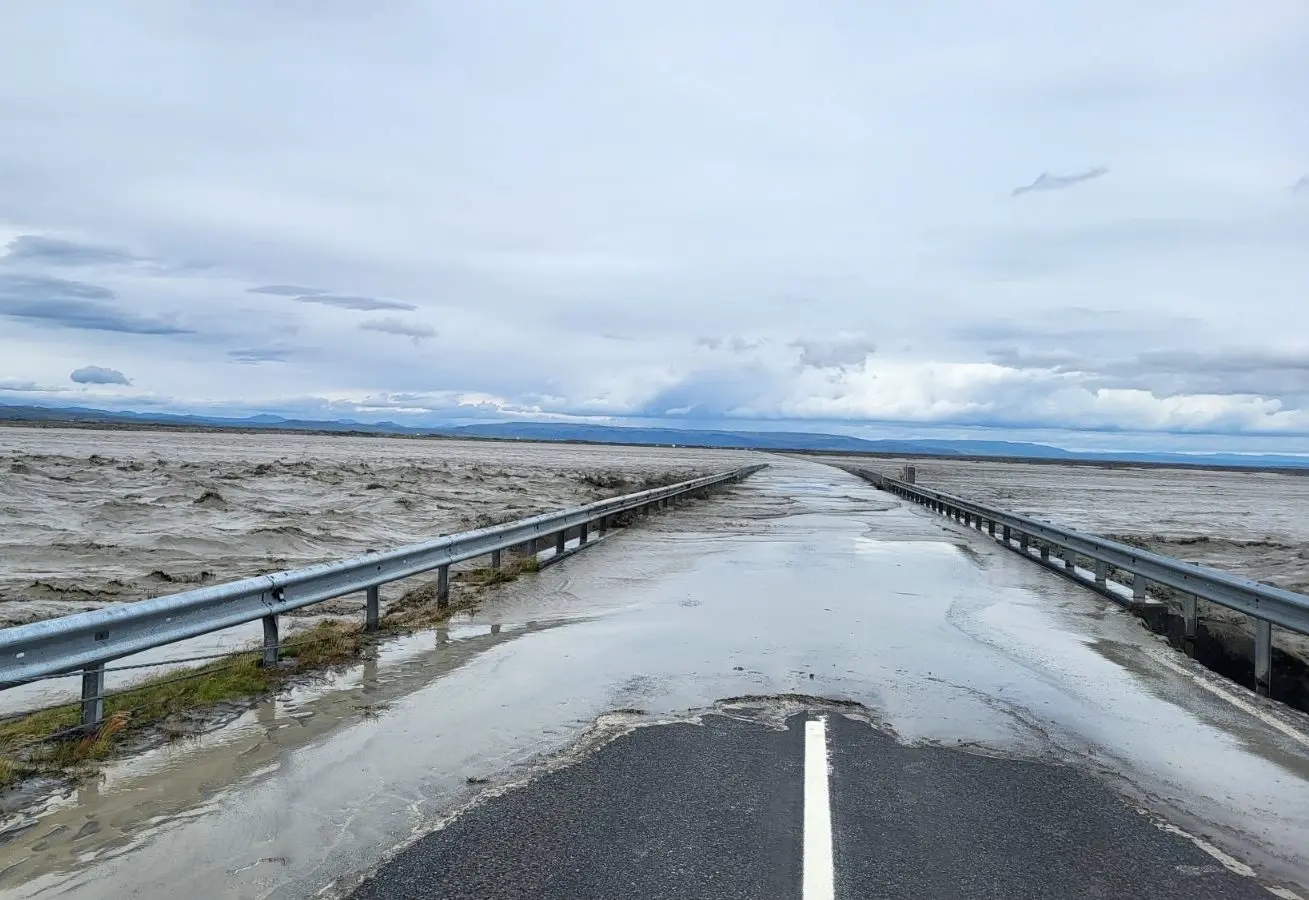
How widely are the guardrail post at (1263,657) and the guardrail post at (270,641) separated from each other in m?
8.45

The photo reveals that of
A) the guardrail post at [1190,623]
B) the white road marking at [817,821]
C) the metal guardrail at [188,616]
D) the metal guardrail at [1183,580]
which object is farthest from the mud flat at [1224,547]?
the metal guardrail at [188,616]

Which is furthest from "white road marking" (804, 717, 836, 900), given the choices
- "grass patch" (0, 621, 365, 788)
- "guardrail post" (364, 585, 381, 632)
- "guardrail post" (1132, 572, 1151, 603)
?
"guardrail post" (1132, 572, 1151, 603)

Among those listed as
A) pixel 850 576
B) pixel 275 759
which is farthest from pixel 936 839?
pixel 850 576

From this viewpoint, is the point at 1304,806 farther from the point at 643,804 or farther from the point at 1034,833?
the point at 643,804

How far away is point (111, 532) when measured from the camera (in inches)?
828

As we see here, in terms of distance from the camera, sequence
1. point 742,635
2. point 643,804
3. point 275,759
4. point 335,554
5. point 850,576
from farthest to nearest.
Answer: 1. point 335,554
2. point 850,576
3. point 742,635
4. point 275,759
5. point 643,804

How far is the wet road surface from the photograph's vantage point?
4.62m

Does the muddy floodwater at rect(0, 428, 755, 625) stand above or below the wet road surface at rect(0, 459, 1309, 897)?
below

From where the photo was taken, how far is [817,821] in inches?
202

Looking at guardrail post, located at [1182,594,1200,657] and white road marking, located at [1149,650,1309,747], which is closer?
white road marking, located at [1149,650,1309,747]

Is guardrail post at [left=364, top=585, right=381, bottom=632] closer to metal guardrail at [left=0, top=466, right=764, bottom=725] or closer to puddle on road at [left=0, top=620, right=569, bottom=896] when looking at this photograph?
metal guardrail at [left=0, top=466, right=764, bottom=725]

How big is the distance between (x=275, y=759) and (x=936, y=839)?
385cm

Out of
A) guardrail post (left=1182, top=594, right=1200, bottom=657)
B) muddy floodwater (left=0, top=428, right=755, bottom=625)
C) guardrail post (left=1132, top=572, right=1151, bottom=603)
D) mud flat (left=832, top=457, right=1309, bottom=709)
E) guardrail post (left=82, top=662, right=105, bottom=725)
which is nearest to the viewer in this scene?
guardrail post (left=82, top=662, right=105, bottom=725)

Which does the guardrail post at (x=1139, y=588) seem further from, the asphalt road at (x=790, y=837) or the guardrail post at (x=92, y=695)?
the guardrail post at (x=92, y=695)
